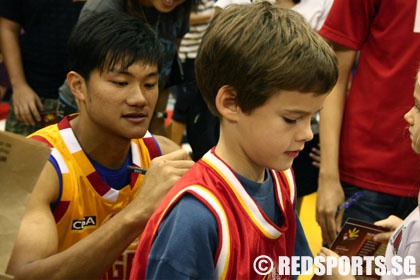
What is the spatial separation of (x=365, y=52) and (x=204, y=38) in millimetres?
890

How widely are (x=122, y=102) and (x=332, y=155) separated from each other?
2.25 feet

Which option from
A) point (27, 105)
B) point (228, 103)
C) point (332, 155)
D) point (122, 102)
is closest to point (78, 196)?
point (122, 102)

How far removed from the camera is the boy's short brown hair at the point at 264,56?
143cm

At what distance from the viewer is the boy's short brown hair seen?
143 cm

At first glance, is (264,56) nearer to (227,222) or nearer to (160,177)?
(227,222)

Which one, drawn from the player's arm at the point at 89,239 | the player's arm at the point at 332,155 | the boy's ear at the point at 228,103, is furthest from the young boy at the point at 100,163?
the player's arm at the point at 332,155

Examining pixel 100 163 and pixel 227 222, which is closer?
pixel 227 222

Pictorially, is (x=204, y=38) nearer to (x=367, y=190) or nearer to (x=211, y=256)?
(x=211, y=256)

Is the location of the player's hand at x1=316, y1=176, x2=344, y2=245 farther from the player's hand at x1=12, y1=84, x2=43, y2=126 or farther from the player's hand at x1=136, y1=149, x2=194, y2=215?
the player's hand at x1=12, y1=84, x2=43, y2=126

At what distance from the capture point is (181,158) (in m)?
1.83

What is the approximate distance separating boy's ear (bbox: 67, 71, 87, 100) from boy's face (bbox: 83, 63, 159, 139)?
2.1 inches
